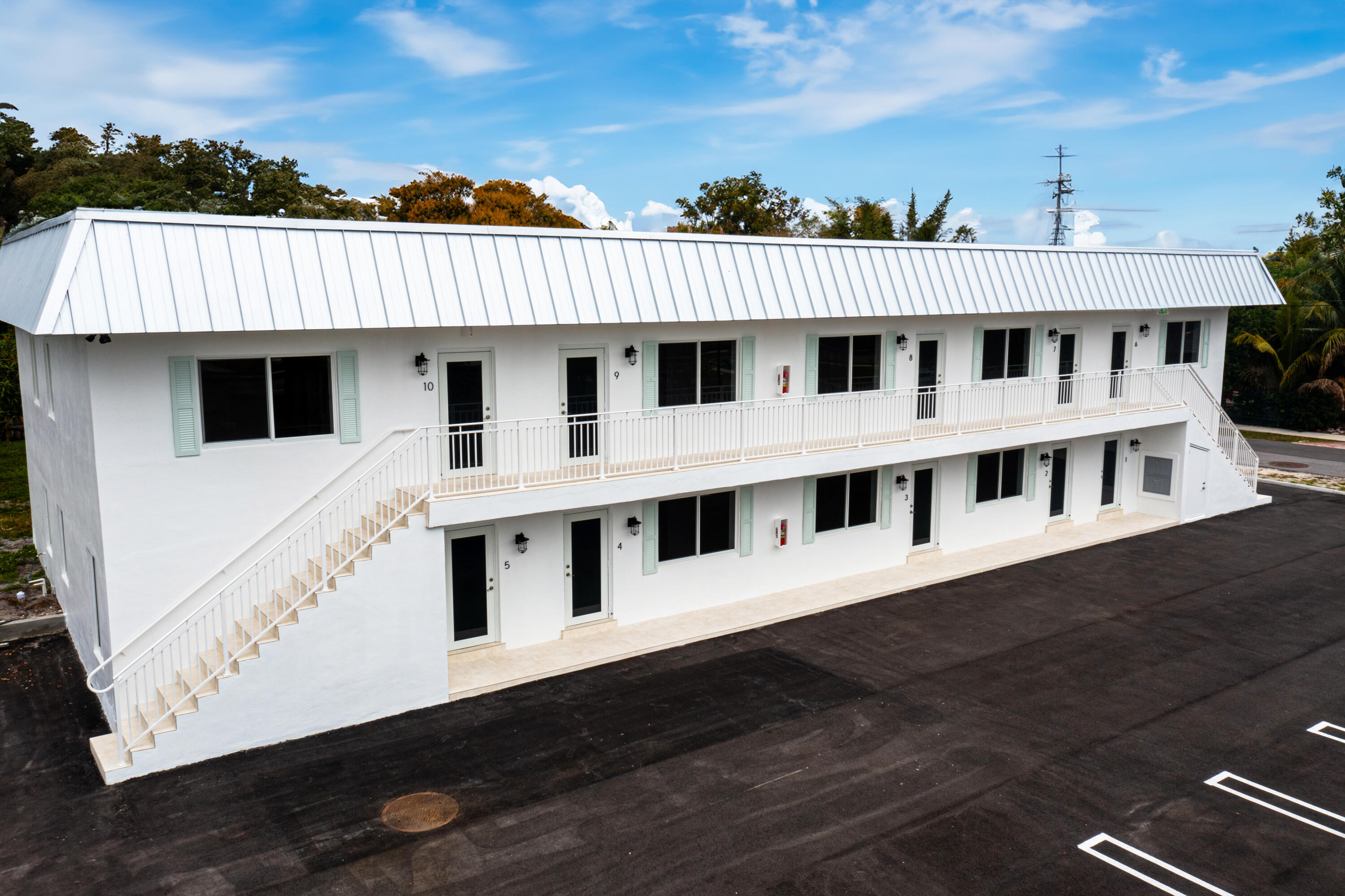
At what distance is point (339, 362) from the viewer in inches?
488

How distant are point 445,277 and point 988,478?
40.2ft

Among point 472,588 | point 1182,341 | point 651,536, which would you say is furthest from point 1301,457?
point 472,588

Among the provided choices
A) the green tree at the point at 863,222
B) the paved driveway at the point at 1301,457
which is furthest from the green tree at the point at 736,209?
the paved driveway at the point at 1301,457

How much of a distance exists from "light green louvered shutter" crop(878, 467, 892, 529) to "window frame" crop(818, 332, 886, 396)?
1.27m

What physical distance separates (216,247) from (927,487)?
13158 millimetres

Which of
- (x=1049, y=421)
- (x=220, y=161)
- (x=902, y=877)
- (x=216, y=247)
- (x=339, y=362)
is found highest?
(x=220, y=161)

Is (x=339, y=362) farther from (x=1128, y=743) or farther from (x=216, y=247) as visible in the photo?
(x=1128, y=743)

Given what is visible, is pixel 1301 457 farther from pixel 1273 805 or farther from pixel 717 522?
pixel 1273 805

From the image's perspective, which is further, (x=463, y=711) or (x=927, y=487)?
(x=927, y=487)

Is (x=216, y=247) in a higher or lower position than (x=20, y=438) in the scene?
higher

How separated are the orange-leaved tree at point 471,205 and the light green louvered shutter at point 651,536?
2919 cm

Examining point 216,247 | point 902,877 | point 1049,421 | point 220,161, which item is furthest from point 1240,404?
point 220,161

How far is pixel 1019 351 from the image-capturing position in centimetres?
2014

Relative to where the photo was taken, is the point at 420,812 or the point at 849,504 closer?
the point at 420,812
